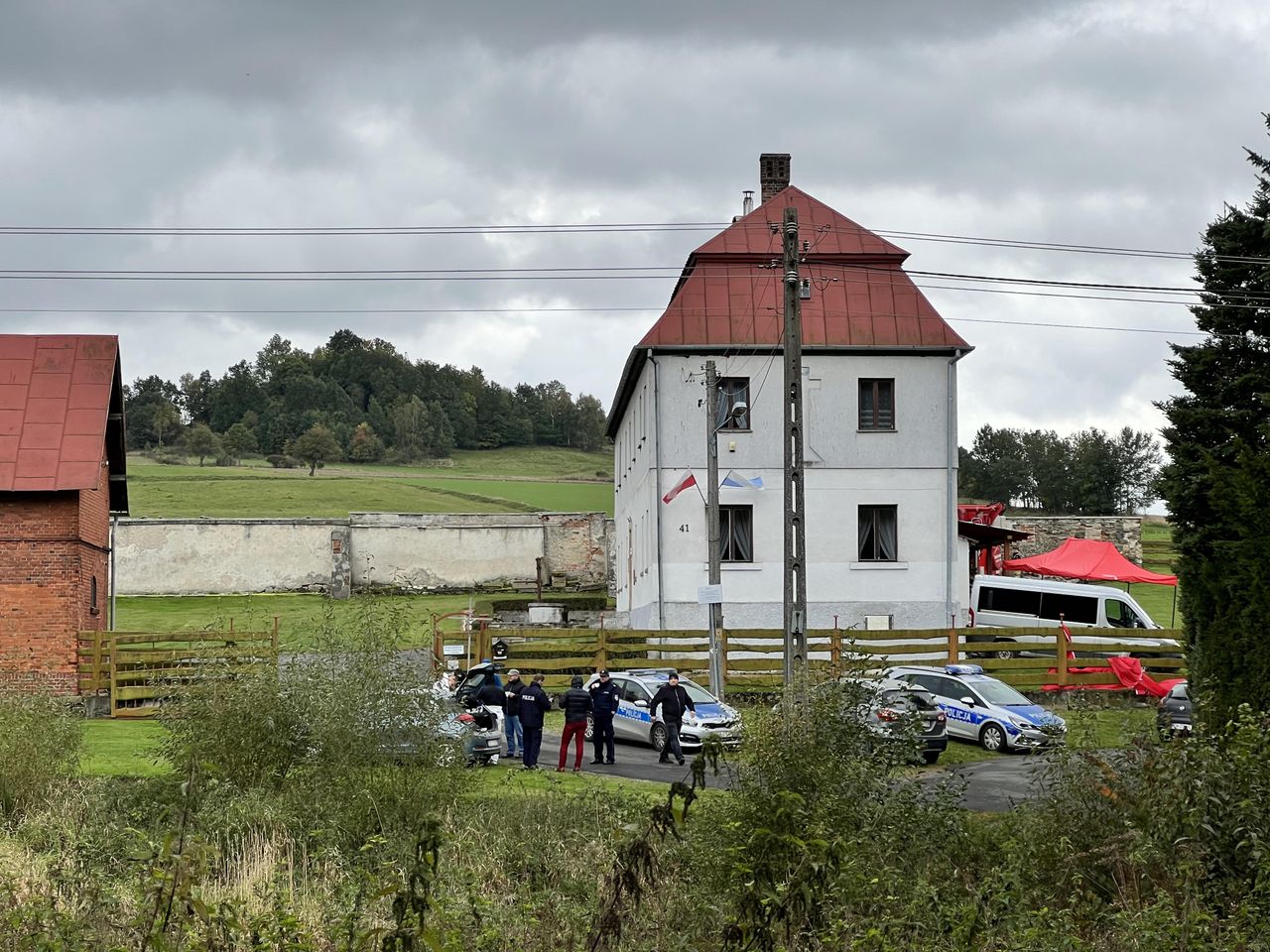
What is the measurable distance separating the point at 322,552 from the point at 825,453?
96.5ft

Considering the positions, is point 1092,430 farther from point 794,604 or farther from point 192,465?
point 794,604

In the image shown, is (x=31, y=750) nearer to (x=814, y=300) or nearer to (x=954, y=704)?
(x=954, y=704)

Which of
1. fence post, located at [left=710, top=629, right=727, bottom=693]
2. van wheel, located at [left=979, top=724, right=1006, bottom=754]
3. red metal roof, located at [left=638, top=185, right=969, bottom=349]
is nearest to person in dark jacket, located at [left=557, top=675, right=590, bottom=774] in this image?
fence post, located at [left=710, top=629, right=727, bottom=693]

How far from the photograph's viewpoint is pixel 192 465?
327 feet

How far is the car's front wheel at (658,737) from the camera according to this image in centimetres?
2584

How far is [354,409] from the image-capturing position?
116m

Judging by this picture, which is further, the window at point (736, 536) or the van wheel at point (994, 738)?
the window at point (736, 536)

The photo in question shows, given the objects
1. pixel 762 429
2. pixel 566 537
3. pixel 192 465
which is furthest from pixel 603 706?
pixel 192 465

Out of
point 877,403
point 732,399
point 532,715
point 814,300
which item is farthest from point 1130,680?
point 532,715

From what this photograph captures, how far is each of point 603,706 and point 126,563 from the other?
4099 centimetres

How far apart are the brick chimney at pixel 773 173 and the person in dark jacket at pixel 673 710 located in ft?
76.2

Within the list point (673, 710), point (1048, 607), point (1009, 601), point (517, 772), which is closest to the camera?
point (517, 772)

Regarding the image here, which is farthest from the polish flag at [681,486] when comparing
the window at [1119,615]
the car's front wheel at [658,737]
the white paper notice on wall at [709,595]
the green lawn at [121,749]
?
the green lawn at [121,749]

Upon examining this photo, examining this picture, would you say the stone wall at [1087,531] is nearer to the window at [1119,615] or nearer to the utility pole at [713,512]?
the window at [1119,615]
